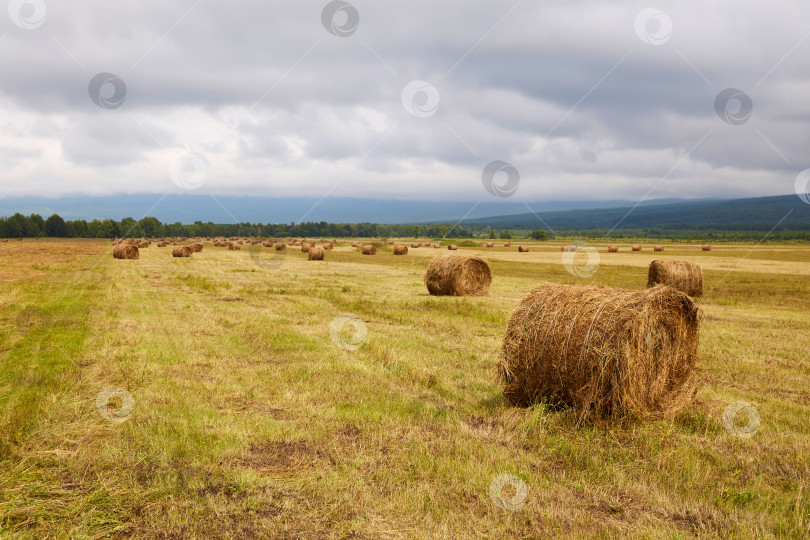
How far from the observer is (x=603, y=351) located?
302 inches

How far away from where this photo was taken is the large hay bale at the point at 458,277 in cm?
2403

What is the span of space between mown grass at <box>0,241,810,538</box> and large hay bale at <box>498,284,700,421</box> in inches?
15.3

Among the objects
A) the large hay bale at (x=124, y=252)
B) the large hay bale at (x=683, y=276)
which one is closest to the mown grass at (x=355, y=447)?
the large hay bale at (x=683, y=276)

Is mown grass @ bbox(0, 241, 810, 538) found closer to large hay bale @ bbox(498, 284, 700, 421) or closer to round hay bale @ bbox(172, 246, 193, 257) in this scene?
large hay bale @ bbox(498, 284, 700, 421)

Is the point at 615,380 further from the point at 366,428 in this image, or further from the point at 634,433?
the point at 366,428

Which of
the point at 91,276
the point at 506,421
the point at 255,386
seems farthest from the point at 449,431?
the point at 91,276

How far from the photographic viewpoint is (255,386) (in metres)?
9.30

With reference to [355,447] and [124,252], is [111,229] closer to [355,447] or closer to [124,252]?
[124,252]

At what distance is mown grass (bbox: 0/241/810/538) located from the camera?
16.9 feet

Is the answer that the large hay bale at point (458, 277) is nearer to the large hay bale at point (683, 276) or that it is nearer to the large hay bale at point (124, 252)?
the large hay bale at point (683, 276)

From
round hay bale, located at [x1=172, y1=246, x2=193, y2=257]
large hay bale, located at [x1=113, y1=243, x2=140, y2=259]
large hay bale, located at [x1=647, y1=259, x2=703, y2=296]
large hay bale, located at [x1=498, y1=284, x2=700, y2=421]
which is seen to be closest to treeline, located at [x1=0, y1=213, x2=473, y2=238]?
round hay bale, located at [x1=172, y1=246, x2=193, y2=257]

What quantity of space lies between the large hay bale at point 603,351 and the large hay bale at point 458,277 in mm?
14657

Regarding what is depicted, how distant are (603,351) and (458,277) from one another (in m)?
16.4

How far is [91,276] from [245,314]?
18.1 m
